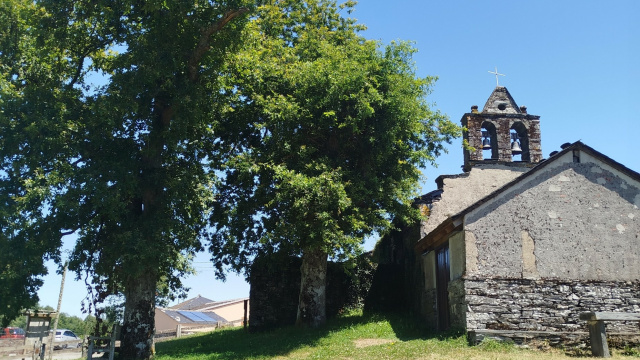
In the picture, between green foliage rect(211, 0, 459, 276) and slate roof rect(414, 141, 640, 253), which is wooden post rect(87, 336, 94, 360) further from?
slate roof rect(414, 141, 640, 253)

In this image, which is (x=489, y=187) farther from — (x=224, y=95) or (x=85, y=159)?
(x=85, y=159)

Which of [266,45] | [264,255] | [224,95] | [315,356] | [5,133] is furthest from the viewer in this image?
[266,45]

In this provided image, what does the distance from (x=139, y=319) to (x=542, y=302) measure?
37.7 feet

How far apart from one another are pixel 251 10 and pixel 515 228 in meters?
9.78

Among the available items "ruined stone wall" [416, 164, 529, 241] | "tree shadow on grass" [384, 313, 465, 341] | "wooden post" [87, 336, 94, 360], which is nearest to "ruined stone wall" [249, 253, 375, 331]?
"tree shadow on grass" [384, 313, 465, 341]

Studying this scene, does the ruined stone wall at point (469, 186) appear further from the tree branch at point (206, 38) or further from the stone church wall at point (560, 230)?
the tree branch at point (206, 38)

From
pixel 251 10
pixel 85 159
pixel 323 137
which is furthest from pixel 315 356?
pixel 251 10

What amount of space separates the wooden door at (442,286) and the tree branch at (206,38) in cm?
943

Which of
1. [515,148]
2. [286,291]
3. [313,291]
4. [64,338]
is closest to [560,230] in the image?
[515,148]

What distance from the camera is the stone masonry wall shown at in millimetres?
13602

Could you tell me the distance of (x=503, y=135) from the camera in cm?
1959

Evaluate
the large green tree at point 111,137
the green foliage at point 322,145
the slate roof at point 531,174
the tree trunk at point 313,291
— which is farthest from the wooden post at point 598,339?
the large green tree at point 111,137

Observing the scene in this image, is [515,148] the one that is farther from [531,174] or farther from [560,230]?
[560,230]

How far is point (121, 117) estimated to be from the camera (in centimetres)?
1522
